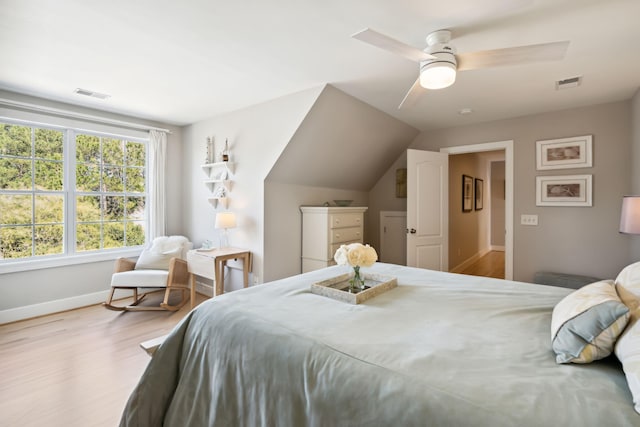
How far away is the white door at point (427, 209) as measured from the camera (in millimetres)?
3980

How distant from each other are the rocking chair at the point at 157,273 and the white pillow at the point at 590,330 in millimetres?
3298

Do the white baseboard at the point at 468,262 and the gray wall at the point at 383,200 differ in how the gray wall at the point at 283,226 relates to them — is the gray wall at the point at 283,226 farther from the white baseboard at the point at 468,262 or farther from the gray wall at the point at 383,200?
the white baseboard at the point at 468,262

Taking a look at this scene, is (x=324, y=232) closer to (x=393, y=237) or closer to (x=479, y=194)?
(x=393, y=237)

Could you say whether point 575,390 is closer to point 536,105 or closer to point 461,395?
point 461,395

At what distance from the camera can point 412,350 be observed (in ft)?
3.42

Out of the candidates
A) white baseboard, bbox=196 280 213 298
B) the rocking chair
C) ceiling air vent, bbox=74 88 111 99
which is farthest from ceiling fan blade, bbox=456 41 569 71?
white baseboard, bbox=196 280 213 298

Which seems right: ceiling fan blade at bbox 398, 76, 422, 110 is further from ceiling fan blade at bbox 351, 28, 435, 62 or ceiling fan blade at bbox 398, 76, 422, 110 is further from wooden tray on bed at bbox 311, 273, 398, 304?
wooden tray on bed at bbox 311, 273, 398, 304

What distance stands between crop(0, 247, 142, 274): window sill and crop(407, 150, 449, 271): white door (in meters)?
3.76

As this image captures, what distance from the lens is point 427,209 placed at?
408cm

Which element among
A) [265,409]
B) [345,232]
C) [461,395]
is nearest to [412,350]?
[461,395]

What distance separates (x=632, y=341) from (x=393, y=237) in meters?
3.96

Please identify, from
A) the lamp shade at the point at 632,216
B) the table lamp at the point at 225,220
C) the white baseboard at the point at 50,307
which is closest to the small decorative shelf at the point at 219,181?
the table lamp at the point at 225,220

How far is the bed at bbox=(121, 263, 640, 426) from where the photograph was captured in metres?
0.81

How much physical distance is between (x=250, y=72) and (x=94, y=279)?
3212mm
